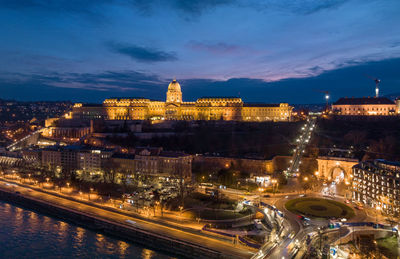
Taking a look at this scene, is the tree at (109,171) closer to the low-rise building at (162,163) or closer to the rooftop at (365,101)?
the low-rise building at (162,163)

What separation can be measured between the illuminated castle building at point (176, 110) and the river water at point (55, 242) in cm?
4744

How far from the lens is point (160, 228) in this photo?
67.7 feet

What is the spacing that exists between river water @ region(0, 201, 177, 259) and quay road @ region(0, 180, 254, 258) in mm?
1289

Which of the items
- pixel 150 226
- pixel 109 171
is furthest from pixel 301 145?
pixel 150 226

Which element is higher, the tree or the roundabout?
the tree

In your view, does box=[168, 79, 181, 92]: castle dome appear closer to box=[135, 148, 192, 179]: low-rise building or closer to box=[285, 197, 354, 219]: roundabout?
box=[135, 148, 192, 179]: low-rise building

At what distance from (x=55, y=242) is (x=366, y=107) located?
53397mm

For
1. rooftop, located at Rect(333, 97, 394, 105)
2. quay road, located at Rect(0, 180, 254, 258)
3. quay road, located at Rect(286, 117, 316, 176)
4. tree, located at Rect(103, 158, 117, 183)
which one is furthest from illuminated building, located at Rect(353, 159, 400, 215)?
rooftop, located at Rect(333, 97, 394, 105)

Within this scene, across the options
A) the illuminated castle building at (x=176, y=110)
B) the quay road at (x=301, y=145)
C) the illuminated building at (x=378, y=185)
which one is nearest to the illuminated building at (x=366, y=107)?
the quay road at (x=301, y=145)

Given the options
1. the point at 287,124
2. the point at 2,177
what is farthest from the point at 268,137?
the point at 2,177

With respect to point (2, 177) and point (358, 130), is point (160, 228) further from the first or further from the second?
point (358, 130)

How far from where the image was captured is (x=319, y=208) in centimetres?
2252

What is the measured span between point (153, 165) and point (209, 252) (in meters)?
17.7

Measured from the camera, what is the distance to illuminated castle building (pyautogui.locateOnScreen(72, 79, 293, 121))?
70.0 m
